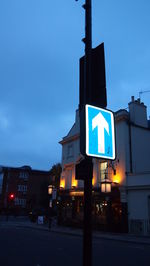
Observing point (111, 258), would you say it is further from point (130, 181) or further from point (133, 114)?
point (133, 114)

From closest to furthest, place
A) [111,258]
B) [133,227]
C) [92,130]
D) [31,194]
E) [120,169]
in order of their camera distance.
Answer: [92,130], [111,258], [133,227], [120,169], [31,194]

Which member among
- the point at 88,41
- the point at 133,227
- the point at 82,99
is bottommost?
the point at 133,227

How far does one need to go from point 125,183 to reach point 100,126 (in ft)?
68.1

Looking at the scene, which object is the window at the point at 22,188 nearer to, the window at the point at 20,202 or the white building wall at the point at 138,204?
the window at the point at 20,202

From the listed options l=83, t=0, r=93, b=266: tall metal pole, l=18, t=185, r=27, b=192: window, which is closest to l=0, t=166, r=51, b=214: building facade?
l=18, t=185, r=27, b=192: window

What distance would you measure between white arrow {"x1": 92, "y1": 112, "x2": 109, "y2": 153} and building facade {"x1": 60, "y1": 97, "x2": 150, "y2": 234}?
1946cm

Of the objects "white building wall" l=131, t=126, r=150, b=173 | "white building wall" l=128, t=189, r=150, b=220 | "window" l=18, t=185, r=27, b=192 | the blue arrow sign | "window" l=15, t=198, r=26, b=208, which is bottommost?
"window" l=15, t=198, r=26, b=208

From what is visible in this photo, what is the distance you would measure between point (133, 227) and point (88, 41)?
21.0 m

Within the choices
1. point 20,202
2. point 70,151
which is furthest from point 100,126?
point 20,202

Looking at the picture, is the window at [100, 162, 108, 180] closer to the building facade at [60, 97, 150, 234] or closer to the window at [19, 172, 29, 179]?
the building facade at [60, 97, 150, 234]

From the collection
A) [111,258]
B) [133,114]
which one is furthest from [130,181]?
[111,258]

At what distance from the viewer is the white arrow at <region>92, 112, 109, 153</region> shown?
3.73m

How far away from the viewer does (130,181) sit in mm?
23500

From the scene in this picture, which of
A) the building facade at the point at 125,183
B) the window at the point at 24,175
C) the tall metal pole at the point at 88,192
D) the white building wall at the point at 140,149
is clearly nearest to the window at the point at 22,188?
the window at the point at 24,175
